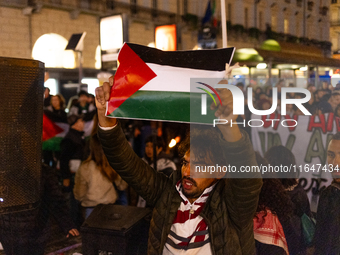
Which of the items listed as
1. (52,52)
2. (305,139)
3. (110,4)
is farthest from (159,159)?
(110,4)

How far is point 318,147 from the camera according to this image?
461cm

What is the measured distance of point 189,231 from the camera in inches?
93.7

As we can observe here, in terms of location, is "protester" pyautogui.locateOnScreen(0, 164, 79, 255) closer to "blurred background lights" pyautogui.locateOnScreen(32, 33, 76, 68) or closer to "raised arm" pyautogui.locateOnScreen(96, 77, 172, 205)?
"raised arm" pyautogui.locateOnScreen(96, 77, 172, 205)

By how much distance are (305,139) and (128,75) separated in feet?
9.68

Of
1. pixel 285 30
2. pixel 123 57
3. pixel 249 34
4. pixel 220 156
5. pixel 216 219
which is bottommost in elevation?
pixel 216 219

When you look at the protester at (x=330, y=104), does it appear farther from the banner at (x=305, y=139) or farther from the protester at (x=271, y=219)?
the protester at (x=271, y=219)

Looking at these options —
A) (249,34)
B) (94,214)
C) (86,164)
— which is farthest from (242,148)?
(249,34)

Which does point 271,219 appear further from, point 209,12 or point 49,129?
point 209,12

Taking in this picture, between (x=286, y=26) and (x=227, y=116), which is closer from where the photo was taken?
(x=227, y=116)

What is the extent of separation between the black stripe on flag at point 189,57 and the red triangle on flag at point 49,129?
3288mm

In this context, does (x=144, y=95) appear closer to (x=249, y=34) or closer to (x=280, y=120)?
(x=280, y=120)

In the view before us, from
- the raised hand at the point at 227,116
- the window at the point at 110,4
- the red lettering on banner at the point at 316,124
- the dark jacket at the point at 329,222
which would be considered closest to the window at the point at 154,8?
the window at the point at 110,4

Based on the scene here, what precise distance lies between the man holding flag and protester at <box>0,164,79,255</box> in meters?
1.22

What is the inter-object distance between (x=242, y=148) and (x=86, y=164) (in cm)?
292
